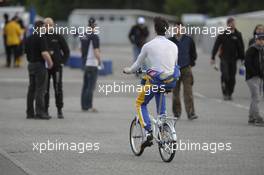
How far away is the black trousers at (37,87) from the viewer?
18016mm

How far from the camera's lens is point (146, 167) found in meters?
12.0

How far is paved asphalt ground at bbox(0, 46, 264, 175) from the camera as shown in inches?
467

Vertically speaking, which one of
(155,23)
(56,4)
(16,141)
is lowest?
(56,4)

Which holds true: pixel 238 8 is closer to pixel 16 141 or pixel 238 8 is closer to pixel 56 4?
pixel 56 4

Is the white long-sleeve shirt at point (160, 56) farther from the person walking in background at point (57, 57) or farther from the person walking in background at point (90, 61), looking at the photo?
the person walking in background at point (90, 61)

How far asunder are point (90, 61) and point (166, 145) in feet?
25.6

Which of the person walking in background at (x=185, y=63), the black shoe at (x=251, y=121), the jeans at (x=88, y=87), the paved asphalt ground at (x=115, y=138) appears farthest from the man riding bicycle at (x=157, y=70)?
the jeans at (x=88, y=87)

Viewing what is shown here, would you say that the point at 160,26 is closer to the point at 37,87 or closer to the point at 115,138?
the point at 115,138

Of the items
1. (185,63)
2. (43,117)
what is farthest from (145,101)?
(43,117)

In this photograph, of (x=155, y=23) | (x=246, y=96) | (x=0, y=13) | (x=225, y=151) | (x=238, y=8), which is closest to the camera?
(x=155, y=23)

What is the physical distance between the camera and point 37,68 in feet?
59.1

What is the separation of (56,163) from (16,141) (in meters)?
2.40

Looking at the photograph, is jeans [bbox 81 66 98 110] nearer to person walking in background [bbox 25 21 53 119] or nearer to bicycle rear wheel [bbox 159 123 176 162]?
person walking in background [bbox 25 21 53 119]

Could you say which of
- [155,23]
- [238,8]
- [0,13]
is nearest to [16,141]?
[155,23]
